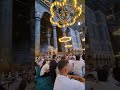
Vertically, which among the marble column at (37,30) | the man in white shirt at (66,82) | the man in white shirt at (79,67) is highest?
the marble column at (37,30)

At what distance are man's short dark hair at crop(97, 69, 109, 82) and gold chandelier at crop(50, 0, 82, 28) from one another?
1248 mm

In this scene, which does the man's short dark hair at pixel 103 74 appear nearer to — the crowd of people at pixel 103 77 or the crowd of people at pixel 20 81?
the crowd of people at pixel 103 77

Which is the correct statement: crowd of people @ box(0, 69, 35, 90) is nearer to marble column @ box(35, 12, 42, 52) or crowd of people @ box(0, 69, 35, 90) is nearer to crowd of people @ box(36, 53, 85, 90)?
crowd of people @ box(36, 53, 85, 90)

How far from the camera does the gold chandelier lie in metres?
2.70

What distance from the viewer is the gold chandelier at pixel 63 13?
2.70 meters

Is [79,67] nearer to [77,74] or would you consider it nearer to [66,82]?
[77,74]

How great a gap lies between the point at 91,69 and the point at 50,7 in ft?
4.49

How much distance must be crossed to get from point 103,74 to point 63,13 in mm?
2082

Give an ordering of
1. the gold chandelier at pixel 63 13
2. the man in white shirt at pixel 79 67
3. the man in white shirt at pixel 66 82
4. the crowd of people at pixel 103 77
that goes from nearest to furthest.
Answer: the crowd of people at pixel 103 77
the man in white shirt at pixel 66 82
the man in white shirt at pixel 79 67
the gold chandelier at pixel 63 13

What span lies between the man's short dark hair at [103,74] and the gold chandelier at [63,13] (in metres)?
1.25

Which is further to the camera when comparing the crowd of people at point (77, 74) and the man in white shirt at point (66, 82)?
the man in white shirt at point (66, 82)

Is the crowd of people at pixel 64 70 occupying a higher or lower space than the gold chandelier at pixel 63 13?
lower

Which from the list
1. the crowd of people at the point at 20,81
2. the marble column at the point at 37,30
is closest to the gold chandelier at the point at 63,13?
the marble column at the point at 37,30

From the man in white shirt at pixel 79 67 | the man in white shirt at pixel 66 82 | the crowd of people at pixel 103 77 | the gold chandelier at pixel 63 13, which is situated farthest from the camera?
the gold chandelier at pixel 63 13
